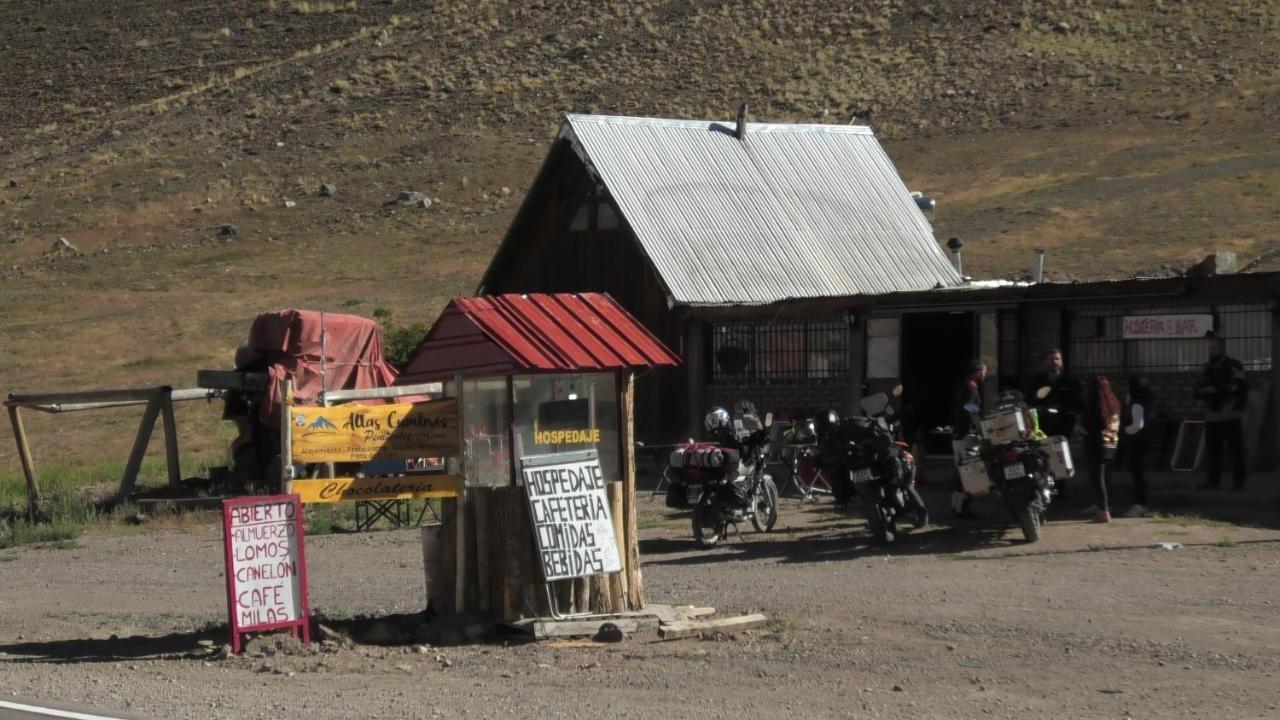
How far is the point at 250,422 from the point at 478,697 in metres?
12.9

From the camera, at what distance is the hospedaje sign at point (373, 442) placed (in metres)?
11.2

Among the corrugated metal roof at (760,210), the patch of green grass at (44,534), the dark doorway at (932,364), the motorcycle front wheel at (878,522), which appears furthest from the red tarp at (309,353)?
the motorcycle front wheel at (878,522)

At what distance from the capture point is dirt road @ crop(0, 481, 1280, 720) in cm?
923

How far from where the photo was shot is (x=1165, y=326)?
19.8 m

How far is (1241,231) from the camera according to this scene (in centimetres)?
4338

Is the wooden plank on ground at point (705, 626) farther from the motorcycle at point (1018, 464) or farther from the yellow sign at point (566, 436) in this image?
the motorcycle at point (1018, 464)

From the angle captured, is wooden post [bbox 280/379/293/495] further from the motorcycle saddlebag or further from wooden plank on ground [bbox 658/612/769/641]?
the motorcycle saddlebag

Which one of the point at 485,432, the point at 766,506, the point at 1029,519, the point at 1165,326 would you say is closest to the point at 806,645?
the point at 485,432

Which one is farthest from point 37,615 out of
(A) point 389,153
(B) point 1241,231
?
(A) point 389,153

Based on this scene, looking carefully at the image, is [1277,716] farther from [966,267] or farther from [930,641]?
[966,267]

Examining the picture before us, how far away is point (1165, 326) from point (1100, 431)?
14.5 feet

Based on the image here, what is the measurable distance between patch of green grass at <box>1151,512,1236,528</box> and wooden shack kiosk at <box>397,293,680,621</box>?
6729 mm

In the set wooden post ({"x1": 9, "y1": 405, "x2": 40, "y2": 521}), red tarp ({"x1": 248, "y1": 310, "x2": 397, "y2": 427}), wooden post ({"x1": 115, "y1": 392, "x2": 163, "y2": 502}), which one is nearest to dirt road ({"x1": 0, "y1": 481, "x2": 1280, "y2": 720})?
wooden post ({"x1": 115, "y1": 392, "x2": 163, "y2": 502})

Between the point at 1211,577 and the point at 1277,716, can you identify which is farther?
the point at 1211,577
